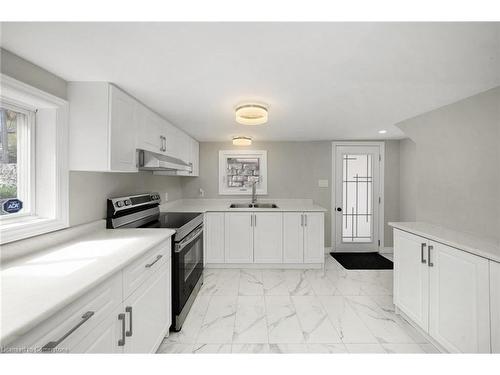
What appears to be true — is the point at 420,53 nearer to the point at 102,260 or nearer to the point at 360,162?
the point at 102,260

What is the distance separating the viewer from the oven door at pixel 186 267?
2.00 m

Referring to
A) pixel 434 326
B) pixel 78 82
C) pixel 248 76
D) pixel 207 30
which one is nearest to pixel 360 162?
pixel 434 326

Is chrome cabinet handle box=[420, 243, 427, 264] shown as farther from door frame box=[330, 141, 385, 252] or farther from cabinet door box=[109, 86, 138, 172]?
cabinet door box=[109, 86, 138, 172]

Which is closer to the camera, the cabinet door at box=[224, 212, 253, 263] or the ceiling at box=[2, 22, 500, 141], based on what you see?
the ceiling at box=[2, 22, 500, 141]

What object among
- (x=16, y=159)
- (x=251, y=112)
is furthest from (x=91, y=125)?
(x=251, y=112)

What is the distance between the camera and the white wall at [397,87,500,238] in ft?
5.72

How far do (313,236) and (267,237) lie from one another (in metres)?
0.70

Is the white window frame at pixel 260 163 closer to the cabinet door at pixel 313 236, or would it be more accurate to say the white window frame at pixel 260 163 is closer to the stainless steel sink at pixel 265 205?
the stainless steel sink at pixel 265 205

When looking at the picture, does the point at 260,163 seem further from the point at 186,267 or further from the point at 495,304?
the point at 495,304

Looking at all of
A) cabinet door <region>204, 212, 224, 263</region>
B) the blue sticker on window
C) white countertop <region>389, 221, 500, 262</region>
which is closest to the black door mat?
white countertop <region>389, 221, 500, 262</region>

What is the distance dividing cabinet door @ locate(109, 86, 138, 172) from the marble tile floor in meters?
1.51

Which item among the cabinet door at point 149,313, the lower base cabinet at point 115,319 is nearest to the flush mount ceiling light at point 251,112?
the lower base cabinet at point 115,319

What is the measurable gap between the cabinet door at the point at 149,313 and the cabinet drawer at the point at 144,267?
0.14ft

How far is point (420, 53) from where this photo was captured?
125cm
